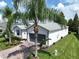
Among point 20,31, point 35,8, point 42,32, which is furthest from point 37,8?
point 20,31

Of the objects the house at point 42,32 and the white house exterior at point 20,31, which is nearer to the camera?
the house at point 42,32

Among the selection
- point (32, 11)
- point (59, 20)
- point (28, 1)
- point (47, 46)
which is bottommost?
point (47, 46)

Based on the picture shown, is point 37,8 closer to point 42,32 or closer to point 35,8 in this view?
point 35,8

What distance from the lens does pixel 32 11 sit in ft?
62.7

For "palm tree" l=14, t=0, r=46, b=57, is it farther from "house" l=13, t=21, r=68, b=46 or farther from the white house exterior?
the white house exterior

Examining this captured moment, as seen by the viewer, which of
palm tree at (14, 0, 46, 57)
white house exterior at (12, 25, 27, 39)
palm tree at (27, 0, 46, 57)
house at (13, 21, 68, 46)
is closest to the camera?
palm tree at (14, 0, 46, 57)

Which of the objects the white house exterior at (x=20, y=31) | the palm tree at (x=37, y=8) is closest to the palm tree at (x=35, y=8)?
the palm tree at (x=37, y=8)

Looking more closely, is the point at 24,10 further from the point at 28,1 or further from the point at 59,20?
the point at 59,20

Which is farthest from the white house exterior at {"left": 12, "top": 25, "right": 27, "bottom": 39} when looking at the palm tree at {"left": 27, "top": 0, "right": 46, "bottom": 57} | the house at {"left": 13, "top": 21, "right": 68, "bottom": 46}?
the palm tree at {"left": 27, "top": 0, "right": 46, "bottom": 57}

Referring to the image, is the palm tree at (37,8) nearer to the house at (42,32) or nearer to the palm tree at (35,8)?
the palm tree at (35,8)

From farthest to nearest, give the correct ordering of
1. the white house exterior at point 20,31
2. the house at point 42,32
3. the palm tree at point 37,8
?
the white house exterior at point 20,31 → the house at point 42,32 → the palm tree at point 37,8

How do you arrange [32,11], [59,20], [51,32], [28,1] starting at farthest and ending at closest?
1. [51,32]
2. [59,20]
3. [32,11]
4. [28,1]

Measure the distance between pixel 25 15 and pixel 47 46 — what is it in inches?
411

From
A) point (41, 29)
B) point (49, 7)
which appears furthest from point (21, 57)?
point (41, 29)
